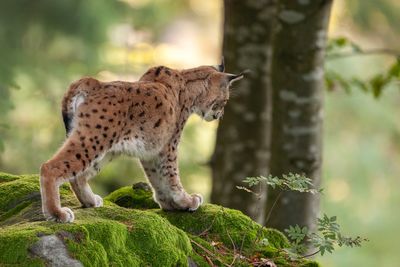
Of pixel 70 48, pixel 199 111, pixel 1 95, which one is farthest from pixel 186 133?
pixel 199 111

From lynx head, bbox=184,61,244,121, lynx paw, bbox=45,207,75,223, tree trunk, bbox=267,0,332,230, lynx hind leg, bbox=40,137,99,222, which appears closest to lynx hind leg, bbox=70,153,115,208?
lynx hind leg, bbox=40,137,99,222

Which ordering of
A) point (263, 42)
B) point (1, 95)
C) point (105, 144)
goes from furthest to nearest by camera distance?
point (263, 42) < point (1, 95) < point (105, 144)

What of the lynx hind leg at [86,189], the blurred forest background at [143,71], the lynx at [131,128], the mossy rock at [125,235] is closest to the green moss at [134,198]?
the mossy rock at [125,235]

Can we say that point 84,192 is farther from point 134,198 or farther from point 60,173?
point 134,198

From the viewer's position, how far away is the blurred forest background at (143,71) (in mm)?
12672

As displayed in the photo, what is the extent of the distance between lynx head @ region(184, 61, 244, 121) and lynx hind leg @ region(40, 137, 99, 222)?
1337 millimetres

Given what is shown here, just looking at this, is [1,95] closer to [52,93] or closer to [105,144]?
[105,144]

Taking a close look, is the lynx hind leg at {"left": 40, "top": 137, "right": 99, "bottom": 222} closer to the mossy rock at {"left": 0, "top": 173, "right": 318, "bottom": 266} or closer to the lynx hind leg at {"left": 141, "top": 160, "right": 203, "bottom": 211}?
the mossy rock at {"left": 0, "top": 173, "right": 318, "bottom": 266}

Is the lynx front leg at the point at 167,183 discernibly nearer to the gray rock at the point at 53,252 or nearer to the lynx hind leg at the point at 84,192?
the lynx hind leg at the point at 84,192

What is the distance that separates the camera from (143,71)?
14.6 metres

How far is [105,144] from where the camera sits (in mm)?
5168

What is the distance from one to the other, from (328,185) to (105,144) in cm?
1527

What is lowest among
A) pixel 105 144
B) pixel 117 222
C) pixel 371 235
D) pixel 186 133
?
pixel 371 235

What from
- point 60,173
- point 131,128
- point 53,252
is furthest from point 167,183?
point 53,252
